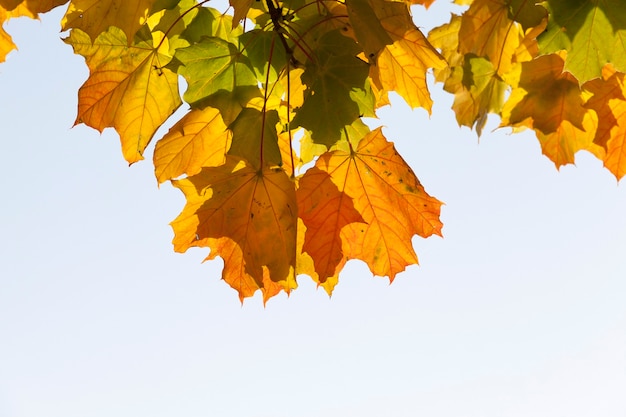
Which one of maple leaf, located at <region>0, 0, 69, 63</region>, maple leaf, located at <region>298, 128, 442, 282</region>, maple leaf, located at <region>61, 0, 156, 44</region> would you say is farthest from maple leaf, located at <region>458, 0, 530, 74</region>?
maple leaf, located at <region>0, 0, 69, 63</region>

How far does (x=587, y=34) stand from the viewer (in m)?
1.38

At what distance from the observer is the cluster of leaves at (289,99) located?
1343 mm

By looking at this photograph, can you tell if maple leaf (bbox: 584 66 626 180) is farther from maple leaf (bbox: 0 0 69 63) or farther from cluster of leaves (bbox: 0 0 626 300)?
maple leaf (bbox: 0 0 69 63)

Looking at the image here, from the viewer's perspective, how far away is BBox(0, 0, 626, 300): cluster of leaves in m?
1.34

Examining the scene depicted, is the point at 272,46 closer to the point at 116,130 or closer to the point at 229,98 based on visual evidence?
the point at 229,98

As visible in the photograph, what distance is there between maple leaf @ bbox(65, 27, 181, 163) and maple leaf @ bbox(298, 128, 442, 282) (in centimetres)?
43

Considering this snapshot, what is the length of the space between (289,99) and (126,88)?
1.45ft

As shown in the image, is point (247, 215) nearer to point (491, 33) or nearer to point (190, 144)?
point (190, 144)

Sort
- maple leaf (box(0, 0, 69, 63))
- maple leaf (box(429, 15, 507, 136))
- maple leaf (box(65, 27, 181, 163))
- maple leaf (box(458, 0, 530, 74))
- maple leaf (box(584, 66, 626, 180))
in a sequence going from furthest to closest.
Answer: maple leaf (box(429, 15, 507, 136))
maple leaf (box(584, 66, 626, 180))
maple leaf (box(458, 0, 530, 74))
maple leaf (box(65, 27, 181, 163))
maple leaf (box(0, 0, 69, 63))

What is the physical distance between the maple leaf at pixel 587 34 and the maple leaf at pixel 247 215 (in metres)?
0.67

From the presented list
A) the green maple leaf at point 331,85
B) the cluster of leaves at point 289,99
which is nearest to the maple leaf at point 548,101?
the cluster of leaves at point 289,99

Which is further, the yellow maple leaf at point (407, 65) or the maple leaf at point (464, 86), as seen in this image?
the maple leaf at point (464, 86)

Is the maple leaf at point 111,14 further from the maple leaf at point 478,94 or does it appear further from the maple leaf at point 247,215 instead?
the maple leaf at point 478,94

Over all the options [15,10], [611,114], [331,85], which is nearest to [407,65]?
[331,85]
